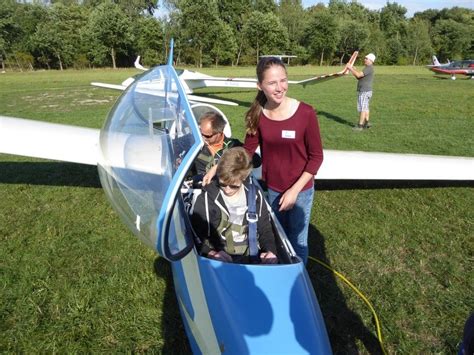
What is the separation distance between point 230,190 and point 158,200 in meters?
0.85

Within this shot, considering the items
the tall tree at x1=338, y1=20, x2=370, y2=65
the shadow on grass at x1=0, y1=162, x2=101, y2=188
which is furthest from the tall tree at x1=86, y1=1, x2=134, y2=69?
the shadow on grass at x1=0, y1=162, x2=101, y2=188

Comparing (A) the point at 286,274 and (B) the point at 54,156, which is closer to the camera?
(A) the point at 286,274

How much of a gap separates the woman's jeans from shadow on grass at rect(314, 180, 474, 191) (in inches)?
105

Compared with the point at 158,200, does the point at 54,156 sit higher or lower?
lower

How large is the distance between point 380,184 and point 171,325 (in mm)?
4074

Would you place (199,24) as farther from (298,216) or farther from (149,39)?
(298,216)

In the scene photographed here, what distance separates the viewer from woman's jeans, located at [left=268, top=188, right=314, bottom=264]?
300 centimetres

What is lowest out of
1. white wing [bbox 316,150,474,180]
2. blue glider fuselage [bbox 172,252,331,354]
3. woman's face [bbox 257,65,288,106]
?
white wing [bbox 316,150,474,180]

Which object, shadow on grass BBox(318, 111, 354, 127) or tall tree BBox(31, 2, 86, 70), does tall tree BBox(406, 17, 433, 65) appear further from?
shadow on grass BBox(318, 111, 354, 127)

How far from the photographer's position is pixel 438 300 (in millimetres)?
3314

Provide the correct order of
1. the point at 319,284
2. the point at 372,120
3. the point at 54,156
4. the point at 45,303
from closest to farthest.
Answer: the point at 45,303
the point at 319,284
the point at 54,156
the point at 372,120

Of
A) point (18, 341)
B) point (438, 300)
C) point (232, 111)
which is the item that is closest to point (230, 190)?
point (18, 341)

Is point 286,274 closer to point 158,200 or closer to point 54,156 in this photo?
point 158,200

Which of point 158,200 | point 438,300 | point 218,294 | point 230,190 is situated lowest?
point 438,300
